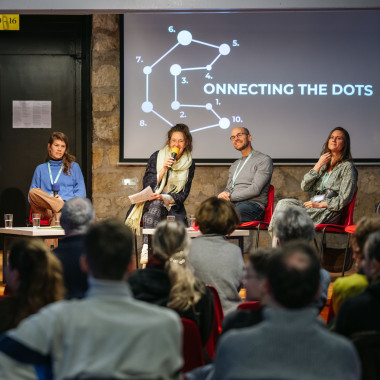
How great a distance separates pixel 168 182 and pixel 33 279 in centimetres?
442

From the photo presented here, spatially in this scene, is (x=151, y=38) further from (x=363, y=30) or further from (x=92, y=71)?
(x=363, y=30)

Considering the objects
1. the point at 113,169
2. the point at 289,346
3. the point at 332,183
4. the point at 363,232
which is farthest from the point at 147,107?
the point at 289,346

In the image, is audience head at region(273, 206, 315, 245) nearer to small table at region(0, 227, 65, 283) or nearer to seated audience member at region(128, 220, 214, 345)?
seated audience member at region(128, 220, 214, 345)

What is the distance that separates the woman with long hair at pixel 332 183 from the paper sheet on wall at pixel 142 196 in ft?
3.74

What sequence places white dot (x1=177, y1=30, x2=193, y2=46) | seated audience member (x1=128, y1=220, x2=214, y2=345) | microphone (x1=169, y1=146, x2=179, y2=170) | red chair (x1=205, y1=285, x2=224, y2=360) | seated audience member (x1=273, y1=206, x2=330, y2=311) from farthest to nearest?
white dot (x1=177, y1=30, x2=193, y2=46) < microphone (x1=169, y1=146, x2=179, y2=170) < seated audience member (x1=273, y1=206, x2=330, y2=311) < red chair (x1=205, y1=285, x2=224, y2=360) < seated audience member (x1=128, y1=220, x2=214, y2=345)

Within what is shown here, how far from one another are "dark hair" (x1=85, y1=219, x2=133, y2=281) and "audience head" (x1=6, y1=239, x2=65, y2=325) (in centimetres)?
30

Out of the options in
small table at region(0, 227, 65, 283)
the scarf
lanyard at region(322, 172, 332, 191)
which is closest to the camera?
small table at region(0, 227, 65, 283)

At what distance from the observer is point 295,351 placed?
4.52 ft

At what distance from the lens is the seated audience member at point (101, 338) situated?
1.40 meters

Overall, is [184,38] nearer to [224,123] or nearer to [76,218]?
[224,123]

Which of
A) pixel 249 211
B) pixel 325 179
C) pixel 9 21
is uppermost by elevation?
pixel 9 21

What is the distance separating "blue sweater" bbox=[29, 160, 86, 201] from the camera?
20.5 feet

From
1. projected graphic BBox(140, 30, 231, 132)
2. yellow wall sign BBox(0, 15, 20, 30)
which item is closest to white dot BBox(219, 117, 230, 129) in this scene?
projected graphic BBox(140, 30, 231, 132)

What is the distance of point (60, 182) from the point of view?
6.24 m
